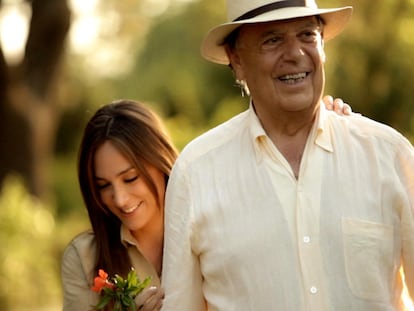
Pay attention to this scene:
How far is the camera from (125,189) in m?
5.88

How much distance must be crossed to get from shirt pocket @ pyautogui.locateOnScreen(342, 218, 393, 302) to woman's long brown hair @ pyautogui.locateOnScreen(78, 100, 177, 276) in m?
1.38

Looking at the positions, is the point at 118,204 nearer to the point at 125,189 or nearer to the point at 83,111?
the point at 125,189

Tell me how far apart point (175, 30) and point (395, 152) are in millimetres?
30097

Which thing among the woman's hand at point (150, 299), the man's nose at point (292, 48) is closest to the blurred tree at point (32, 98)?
the woman's hand at point (150, 299)

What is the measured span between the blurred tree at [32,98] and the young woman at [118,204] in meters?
12.6

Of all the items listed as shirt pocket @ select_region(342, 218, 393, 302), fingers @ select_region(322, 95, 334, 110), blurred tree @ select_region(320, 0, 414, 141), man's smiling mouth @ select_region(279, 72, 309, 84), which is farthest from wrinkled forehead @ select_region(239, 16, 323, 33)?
blurred tree @ select_region(320, 0, 414, 141)

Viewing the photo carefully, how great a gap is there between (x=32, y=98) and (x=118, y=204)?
13.7m

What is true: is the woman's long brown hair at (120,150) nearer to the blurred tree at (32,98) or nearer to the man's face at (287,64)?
the man's face at (287,64)

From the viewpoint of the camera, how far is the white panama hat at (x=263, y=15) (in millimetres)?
4910

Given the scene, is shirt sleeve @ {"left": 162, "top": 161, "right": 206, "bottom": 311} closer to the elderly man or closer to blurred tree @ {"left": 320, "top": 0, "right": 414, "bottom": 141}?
the elderly man

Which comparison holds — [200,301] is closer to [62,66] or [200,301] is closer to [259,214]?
[259,214]

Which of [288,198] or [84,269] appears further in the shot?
[84,269]

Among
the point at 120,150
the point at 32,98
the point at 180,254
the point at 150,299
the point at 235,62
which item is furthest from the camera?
the point at 32,98

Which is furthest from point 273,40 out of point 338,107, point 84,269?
point 84,269
